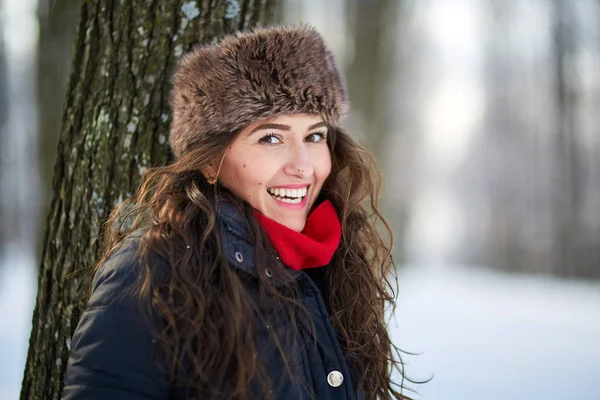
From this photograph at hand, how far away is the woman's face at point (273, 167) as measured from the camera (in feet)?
6.77

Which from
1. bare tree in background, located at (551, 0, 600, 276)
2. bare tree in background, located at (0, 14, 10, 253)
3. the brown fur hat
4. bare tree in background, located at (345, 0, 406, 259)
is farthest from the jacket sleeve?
bare tree in background, located at (551, 0, 600, 276)

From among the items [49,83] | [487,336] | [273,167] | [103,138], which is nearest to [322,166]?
[273,167]

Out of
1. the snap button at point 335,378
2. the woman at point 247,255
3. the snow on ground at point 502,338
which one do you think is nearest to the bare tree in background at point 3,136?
the snow on ground at point 502,338

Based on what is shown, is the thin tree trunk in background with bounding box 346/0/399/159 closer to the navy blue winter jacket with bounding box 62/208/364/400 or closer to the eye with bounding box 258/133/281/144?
the eye with bounding box 258/133/281/144

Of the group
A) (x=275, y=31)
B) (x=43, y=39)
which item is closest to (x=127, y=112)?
(x=275, y=31)

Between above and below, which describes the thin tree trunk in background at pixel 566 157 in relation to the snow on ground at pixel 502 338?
above

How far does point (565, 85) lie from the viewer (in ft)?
41.3

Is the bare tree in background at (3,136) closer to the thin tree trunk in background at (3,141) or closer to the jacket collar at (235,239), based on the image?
the thin tree trunk in background at (3,141)

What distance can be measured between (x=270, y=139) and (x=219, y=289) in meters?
0.59

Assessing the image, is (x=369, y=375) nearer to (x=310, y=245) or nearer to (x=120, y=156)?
(x=310, y=245)

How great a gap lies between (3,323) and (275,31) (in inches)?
224

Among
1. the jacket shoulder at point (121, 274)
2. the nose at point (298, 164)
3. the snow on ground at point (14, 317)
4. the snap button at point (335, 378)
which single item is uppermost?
the nose at point (298, 164)

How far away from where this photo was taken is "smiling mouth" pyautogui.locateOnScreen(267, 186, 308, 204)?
2.09m

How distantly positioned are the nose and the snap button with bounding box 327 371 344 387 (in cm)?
68
